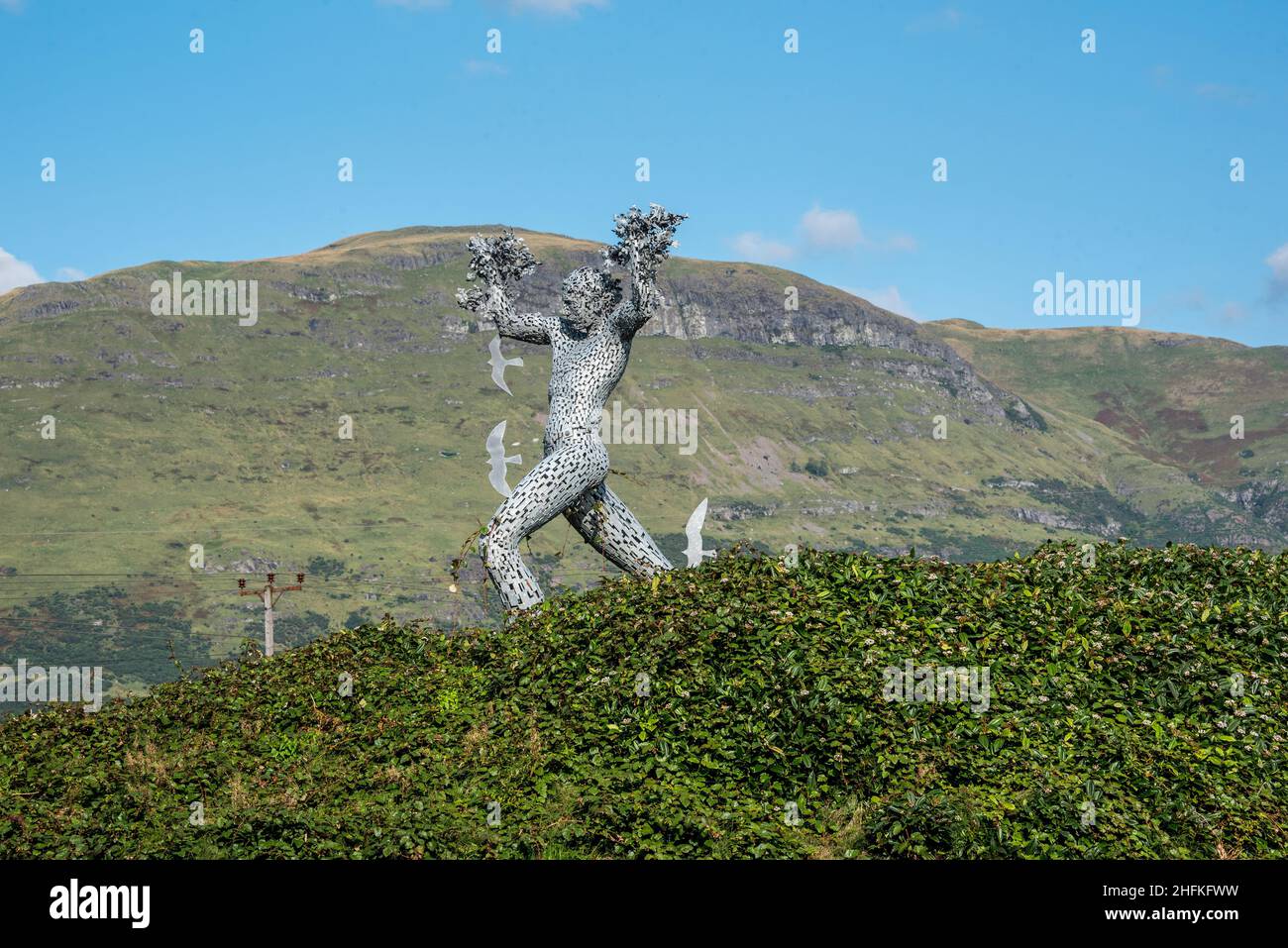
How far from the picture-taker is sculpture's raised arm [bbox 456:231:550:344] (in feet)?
65.3

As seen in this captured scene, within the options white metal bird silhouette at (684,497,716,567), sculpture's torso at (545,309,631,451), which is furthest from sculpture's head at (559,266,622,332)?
white metal bird silhouette at (684,497,716,567)

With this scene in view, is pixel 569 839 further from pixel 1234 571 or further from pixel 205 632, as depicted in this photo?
pixel 205 632

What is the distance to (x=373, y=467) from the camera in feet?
599

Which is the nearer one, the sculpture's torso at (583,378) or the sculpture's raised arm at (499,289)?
the sculpture's torso at (583,378)

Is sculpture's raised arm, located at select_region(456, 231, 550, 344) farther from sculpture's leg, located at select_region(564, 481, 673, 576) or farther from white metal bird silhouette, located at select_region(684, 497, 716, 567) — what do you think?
white metal bird silhouette, located at select_region(684, 497, 716, 567)

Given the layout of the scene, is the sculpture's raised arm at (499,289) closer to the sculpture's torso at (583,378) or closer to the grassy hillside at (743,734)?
the sculpture's torso at (583,378)

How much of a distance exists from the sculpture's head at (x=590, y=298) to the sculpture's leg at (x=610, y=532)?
98.7 inches

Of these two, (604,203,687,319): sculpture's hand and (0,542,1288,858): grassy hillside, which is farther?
(604,203,687,319): sculpture's hand

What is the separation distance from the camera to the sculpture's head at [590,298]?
19.5 metres

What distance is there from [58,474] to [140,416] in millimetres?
Result: 24558

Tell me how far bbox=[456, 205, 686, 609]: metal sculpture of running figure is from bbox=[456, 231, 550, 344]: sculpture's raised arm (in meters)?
0.02

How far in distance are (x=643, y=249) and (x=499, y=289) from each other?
2649mm

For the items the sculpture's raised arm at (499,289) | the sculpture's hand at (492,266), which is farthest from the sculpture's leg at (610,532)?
the sculpture's hand at (492,266)
